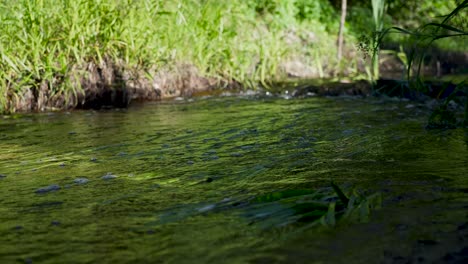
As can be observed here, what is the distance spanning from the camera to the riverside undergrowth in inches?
208

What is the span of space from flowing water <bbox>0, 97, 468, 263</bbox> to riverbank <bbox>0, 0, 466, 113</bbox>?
1212 mm

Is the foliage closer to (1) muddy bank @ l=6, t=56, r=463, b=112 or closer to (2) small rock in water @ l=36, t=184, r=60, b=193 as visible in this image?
(1) muddy bank @ l=6, t=56, r=463, b=112

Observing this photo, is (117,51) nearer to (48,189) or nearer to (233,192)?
(48,189)

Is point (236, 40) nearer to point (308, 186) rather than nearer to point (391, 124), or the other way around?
point (391, 124)

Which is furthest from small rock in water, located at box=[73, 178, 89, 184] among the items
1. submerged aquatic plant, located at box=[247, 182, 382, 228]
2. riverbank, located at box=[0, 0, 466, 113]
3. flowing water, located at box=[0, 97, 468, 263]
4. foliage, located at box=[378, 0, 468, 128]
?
riverbank, located at box=[0, 0, 466, 113]

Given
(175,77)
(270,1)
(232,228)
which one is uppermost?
(270,1)

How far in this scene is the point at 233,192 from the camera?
228cm

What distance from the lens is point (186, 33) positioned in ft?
22.0

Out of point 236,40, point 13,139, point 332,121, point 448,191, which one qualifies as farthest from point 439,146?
point 236,40

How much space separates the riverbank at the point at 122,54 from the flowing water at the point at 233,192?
47.7 inches

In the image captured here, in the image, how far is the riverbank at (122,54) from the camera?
530cm

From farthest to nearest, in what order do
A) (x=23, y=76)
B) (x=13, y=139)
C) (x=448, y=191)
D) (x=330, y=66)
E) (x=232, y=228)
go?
(x=330, y=66) < (x=23, y=76) < (x=13, y=139) < (x=448, y=191) < (x=232, y=228)

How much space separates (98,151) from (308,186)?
1560 mm

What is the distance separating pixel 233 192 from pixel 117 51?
396cm
